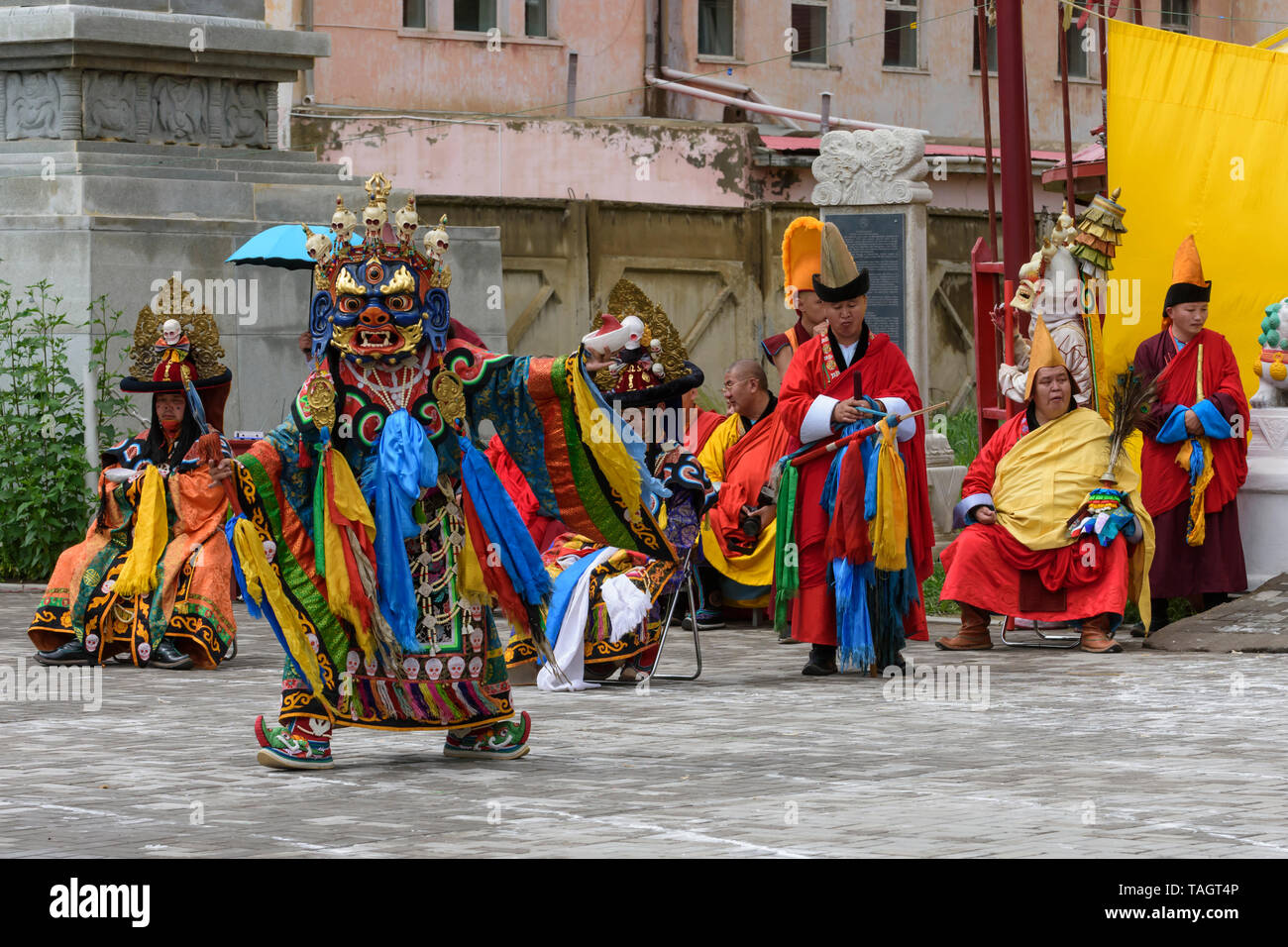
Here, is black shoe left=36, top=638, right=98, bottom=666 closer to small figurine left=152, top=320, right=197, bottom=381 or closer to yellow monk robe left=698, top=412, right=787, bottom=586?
small figurine left=152, top=320, right=197, bottom=381

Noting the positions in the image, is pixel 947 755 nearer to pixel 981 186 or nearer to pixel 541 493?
pixel 541 493

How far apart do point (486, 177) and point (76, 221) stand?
436 inches

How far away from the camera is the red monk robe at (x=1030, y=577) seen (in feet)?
36.1

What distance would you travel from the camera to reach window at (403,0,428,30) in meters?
25.4

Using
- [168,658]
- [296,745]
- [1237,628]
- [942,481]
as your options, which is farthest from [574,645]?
[942,481]

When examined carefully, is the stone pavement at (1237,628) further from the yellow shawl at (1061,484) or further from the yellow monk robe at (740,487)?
the yellow monk robe at (740,487)

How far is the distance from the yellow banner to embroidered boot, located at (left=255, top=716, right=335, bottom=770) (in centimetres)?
642

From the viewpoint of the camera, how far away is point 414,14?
1001 inches

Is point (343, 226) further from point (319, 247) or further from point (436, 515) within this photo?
point (436, 515)

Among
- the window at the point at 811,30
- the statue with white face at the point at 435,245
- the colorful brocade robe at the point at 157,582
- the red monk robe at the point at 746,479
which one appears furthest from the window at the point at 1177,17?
the statue with white face at the point at 435,245

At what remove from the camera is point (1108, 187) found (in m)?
12.4

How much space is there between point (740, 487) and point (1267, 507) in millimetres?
2887

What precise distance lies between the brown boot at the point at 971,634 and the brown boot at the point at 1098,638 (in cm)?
49

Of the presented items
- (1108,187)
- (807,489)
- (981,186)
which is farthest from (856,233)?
(981,186)
